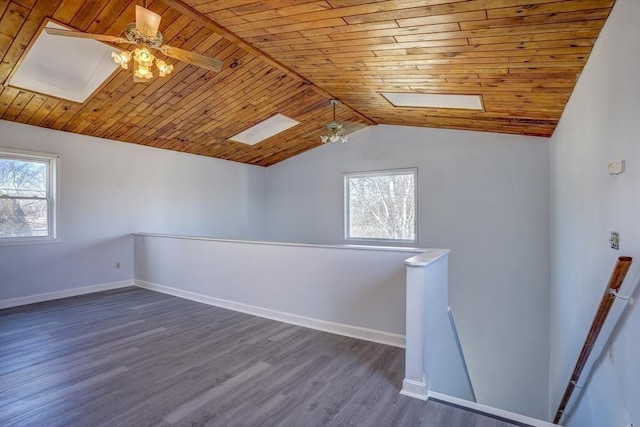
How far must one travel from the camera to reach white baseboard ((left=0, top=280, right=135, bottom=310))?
4.52 m

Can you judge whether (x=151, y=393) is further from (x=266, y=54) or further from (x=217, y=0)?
(x=266, y=54)

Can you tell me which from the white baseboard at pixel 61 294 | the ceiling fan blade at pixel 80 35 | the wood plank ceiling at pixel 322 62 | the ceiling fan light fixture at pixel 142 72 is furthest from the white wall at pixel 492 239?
the white baseboard at pixel 61 294

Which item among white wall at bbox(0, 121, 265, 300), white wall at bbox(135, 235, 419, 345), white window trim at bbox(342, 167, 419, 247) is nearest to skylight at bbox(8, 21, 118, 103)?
white wall at bbox(0, 121, 265, 300)

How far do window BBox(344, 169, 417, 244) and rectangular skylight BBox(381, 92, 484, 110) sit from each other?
1541 millimetres

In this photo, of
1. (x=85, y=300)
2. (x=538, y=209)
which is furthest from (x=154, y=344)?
(x=538, y=209)

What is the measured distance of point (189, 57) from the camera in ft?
9.27

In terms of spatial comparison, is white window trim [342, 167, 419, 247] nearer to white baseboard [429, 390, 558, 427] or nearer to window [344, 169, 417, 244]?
window [344, 169, 417, 244]

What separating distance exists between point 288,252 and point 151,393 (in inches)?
74.1

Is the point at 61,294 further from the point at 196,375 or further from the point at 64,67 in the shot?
the point at 196,375

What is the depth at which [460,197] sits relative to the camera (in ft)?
17.8

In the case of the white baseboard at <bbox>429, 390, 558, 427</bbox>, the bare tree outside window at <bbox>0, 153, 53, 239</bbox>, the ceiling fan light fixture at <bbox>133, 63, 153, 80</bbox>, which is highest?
the ceiling fan light fixture at <bbox>133, 63, 153, 80</bbox>

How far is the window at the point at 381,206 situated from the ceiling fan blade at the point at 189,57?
3.90 metres

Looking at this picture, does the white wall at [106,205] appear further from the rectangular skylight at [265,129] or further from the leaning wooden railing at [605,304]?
the leaning wooden railing at [605,304]

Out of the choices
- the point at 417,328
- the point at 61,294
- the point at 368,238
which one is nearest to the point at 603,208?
the point at 417,328
